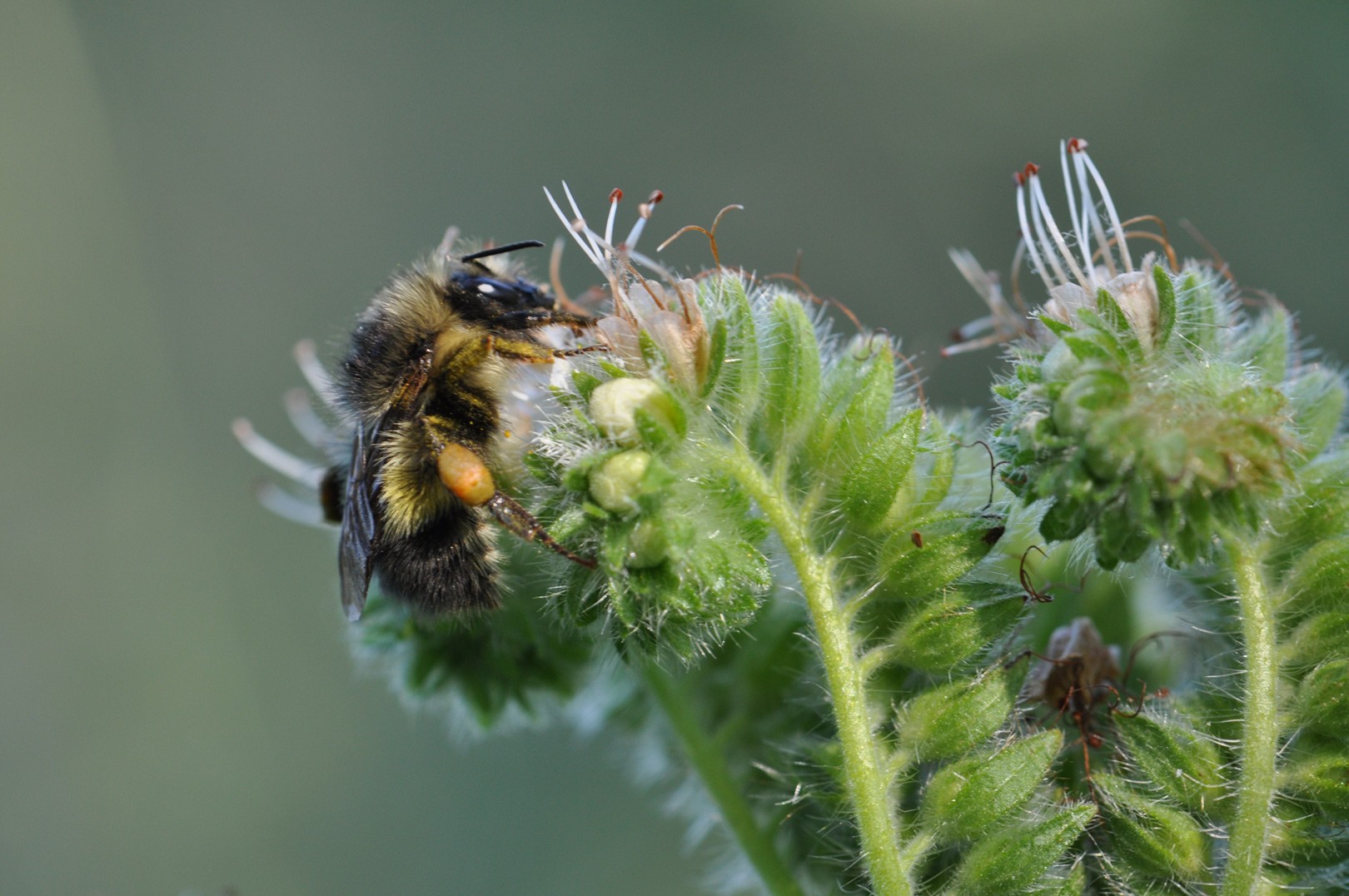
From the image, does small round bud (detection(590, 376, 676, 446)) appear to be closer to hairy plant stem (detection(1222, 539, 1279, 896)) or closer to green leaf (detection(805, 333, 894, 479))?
green leaf (detection(805, 333, 894, 479))

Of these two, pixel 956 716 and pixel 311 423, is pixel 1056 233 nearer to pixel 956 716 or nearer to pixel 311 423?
pixel 956 716

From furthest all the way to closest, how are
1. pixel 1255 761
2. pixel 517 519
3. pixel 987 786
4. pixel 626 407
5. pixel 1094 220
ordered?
pixel 1094 220, pixel 517 519, pixel 626 407, pixel 987 786, pixel 1255 761

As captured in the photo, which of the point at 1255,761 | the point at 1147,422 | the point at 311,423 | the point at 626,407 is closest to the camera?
the point at 1147,422

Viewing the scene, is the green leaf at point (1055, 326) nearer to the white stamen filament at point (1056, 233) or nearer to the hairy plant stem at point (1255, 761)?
the white stamen filament at point (1056, 233)

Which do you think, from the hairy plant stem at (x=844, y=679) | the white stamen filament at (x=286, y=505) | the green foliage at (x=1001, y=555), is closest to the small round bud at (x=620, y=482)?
the green foliage at (x=1001, y=555)

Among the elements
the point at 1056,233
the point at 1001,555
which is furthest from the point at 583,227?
the point at 1001,555

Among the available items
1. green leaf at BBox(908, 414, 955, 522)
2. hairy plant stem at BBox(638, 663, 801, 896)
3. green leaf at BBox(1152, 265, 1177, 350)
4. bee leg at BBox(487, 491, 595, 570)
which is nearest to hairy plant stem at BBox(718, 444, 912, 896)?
green leaf at BBox(908, 414, 955, 522)
